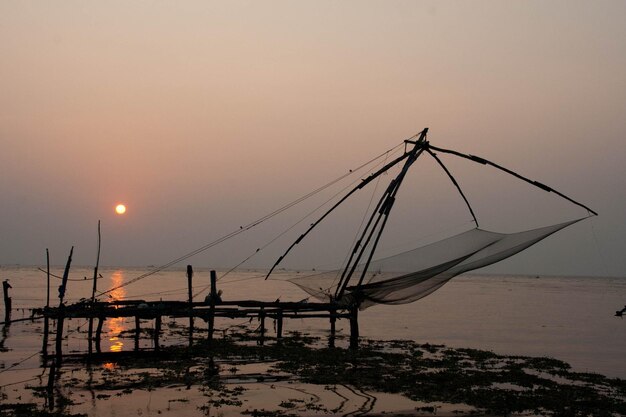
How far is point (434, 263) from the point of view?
15.9m

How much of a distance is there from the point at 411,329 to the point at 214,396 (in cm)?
1997

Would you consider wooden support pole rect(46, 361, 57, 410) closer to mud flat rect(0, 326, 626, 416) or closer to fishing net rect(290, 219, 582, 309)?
mud flat rect(0, 326, 626, 416)

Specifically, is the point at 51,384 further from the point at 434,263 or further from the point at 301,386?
the point at 434,263

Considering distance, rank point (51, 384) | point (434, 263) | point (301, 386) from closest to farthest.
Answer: point (51, 384) < point (301, 386) < point (434, 263)

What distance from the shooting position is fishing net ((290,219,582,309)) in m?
14.4

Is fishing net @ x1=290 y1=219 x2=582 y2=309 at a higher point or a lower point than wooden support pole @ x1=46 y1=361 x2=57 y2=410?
higher

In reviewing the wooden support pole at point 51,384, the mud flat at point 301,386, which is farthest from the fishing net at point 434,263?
the wooden support pole at point 51,384

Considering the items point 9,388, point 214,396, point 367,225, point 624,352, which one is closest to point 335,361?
point 367,225

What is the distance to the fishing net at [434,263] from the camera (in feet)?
47.1

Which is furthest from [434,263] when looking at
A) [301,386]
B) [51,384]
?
[51,384]

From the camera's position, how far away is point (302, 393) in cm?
1277

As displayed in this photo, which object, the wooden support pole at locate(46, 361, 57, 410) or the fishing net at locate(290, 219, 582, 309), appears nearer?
the wooden support pole at locate(46, 361, 57, 410)

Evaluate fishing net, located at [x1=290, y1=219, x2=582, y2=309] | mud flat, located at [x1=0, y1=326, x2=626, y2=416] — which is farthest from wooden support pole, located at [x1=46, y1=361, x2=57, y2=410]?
fishing net, located at [x1=290, y1=219, x2=582, y2=309]

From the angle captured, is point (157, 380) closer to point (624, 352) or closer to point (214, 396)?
point (214, 396)
